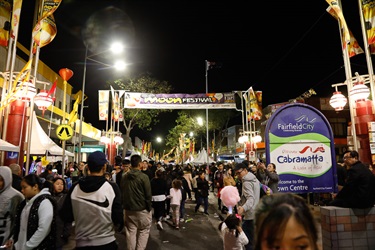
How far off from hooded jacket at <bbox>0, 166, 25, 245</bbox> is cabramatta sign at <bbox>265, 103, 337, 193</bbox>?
14.7 ft

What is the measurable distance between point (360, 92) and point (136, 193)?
27.2ft

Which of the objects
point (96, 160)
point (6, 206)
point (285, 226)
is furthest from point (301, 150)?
point (6, 206)

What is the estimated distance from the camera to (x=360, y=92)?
9008 millimetres

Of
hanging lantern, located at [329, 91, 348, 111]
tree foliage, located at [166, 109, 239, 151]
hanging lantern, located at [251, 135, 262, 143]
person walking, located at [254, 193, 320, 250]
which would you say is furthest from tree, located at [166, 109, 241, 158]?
person walking, located at [254, 193, 320, 250]

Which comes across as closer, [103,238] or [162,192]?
[103,238]

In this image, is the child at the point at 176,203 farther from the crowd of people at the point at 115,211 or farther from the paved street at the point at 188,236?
the crowd of people at the point at 115,211

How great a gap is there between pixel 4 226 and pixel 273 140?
483cm

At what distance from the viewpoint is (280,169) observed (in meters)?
5.31

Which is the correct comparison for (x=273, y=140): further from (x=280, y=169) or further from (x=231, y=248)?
(x=231, y=248)

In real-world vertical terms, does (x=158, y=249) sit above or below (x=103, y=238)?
below

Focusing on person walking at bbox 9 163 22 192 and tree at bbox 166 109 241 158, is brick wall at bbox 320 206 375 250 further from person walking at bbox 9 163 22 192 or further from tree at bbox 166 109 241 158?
tree at bbox 166 109 241 158

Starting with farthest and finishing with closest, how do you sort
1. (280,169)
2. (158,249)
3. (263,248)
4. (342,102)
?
(342,102) < (158,249) < (280,169) < (263,248)

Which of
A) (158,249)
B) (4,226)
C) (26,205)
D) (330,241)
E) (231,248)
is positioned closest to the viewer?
(26,205)

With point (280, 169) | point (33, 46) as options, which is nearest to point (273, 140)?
point (280, 169)
